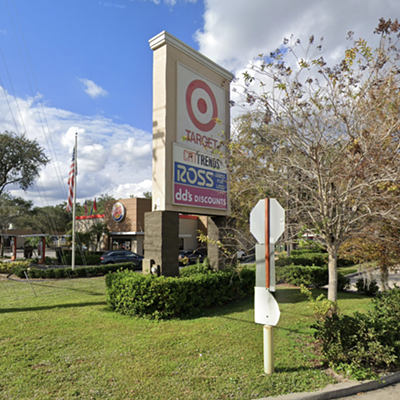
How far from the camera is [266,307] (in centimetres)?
465

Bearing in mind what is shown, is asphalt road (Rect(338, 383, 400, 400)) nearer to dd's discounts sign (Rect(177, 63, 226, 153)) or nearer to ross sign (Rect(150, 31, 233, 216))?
ross sign (Rect(150, 31, 233, 216))

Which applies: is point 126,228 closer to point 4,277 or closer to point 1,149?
point 1,149

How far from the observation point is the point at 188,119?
1012 cm

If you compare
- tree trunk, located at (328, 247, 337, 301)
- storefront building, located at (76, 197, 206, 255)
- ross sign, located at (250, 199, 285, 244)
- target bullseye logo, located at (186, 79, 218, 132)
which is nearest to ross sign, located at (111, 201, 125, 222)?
storefront building, located at (76, 197, 206, 255)

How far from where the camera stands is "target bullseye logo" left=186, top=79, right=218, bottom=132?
33.8 feet

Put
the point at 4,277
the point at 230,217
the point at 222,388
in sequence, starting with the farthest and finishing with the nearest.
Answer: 1. the point at 4,277
2. the point at 230,217
3. the point at 222,388

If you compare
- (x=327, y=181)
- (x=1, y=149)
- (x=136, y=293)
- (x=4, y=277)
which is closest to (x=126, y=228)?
(x=1, y=149)

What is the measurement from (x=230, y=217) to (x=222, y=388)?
7.47 m

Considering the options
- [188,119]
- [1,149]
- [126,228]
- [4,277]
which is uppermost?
[1,149]

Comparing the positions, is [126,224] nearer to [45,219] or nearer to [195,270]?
[195,270]

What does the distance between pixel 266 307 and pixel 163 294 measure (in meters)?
3.81

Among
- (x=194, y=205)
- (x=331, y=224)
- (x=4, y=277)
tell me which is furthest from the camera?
(x=4, y=277)

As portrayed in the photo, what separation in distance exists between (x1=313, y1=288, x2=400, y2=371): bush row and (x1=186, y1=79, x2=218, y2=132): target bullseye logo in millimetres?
7340

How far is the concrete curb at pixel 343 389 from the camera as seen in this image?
4.14m
